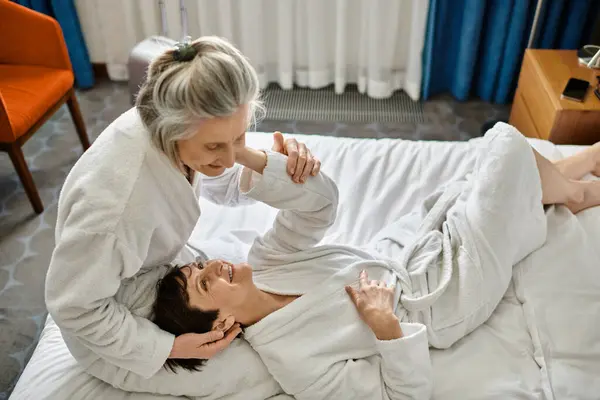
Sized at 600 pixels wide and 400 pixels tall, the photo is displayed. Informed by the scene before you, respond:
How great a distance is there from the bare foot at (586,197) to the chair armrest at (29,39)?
2.07m

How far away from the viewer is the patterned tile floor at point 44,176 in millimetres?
2027

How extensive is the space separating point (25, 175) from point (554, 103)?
2.09 meters

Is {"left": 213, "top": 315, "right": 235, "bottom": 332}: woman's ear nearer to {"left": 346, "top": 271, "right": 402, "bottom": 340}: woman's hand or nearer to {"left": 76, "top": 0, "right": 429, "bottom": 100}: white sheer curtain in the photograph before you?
{"left": 346, "top": 271, "right": 402, "bottom": 340}: woman's hand

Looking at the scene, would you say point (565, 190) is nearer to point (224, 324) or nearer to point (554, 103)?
point (554, 103)

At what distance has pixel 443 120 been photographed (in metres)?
2.98

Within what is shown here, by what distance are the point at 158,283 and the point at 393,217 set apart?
0.82 metres

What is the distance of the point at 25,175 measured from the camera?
92.7 inches

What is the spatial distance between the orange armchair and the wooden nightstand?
1.97 meters

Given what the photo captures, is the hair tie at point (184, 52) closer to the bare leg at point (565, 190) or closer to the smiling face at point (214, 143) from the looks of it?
the smiling face at point (214, 143)

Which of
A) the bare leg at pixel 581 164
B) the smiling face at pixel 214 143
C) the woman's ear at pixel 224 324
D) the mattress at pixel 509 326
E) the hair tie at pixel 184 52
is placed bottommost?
the mattress at pixel 509 326

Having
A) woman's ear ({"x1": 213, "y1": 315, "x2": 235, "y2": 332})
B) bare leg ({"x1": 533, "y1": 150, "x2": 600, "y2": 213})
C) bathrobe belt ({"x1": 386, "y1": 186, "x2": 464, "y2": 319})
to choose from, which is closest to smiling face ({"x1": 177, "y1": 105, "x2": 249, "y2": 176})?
woman's ear ({"x1": 213, "y1": 315, "x2": 235, "y2": 332})

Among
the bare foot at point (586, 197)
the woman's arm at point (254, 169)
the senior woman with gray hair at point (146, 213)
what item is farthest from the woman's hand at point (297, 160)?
the bare foot at point (586, 197)

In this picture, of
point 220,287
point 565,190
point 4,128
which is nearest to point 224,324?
point 220,287

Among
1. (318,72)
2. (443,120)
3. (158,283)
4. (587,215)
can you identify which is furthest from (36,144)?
(587,215)
